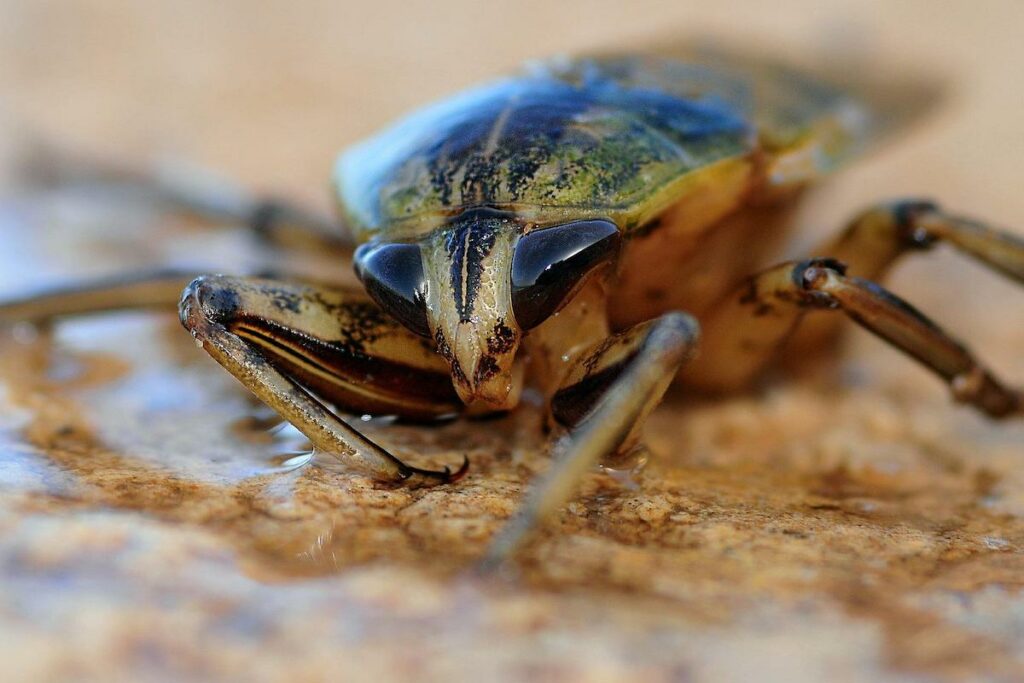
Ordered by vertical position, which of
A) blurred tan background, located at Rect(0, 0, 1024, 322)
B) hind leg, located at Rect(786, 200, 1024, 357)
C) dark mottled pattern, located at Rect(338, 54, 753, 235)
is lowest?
dark mottled pattern, located at Rect(338, 54, 753, 235)

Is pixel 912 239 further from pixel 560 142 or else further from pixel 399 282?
pixel 399 282

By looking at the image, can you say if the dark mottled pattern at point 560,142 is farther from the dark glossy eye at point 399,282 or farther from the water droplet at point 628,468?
the water droplet at point 628,468

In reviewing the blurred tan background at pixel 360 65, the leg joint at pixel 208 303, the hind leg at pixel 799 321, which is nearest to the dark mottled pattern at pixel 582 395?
the hind leg at pixel 799 321

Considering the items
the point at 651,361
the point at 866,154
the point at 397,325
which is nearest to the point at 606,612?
the point at 651,361

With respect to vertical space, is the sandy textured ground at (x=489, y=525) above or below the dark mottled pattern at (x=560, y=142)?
below

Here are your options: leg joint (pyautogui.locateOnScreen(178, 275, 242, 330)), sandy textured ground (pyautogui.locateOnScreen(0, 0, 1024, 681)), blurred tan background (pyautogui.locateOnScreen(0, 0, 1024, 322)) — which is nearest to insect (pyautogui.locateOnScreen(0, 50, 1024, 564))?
leg joint (pyautogui.locateOnScreen(178, 275, 242, 330))

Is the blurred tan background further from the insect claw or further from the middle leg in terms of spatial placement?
the insect claw
